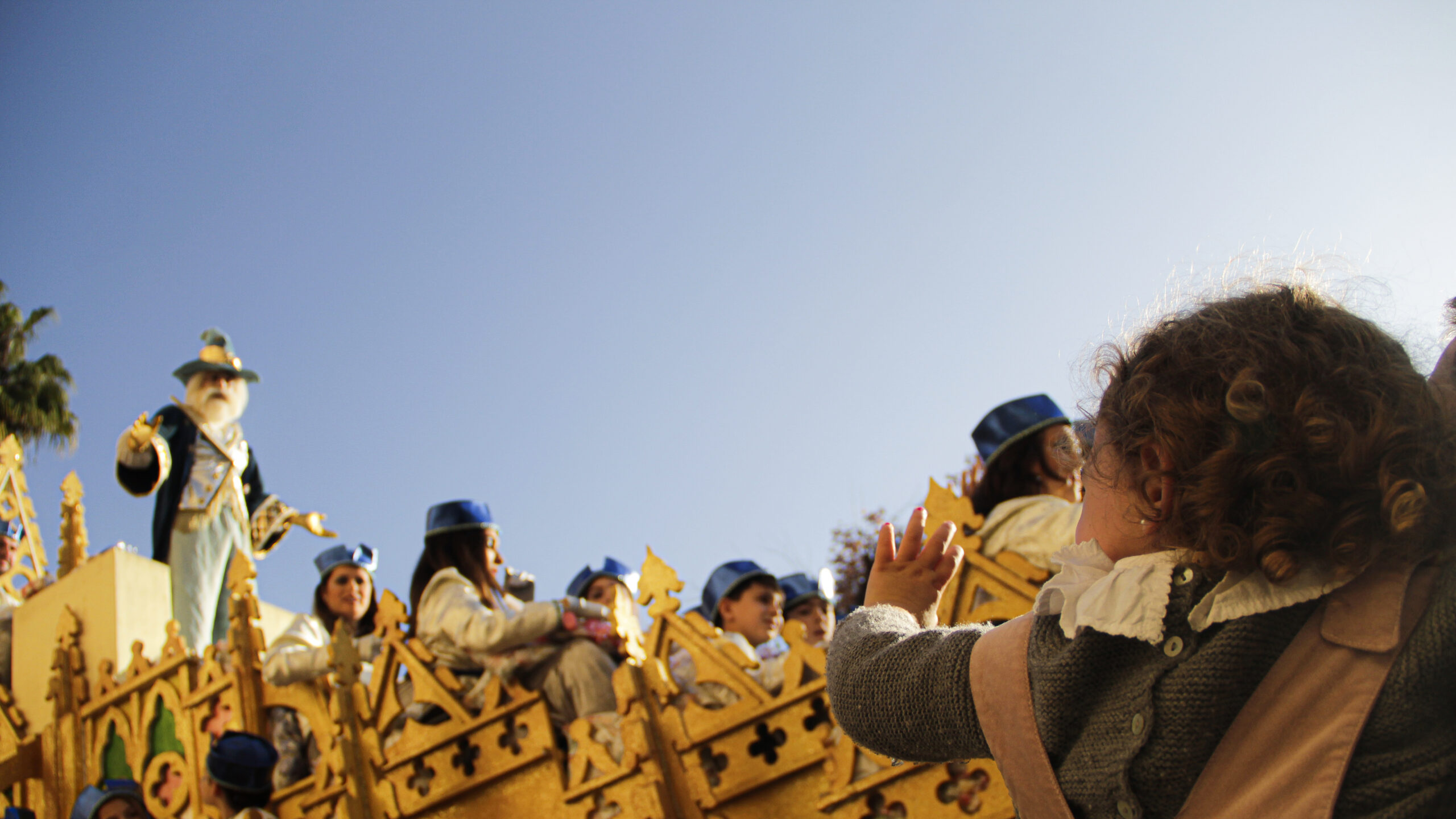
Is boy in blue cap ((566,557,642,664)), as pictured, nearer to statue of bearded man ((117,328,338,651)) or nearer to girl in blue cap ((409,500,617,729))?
girl in blue cap ((409,500,617,729))

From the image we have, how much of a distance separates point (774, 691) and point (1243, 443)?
2817 mm

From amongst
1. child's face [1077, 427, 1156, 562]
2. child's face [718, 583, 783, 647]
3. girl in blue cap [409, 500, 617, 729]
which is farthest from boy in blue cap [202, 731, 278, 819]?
child's face [1077, 427, 1156, 562]

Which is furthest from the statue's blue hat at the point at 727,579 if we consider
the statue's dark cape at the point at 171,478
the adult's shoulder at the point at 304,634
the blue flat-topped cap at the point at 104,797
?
the statue's dark cape at the point at 171,478

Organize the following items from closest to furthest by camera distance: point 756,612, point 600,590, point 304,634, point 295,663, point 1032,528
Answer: point 1032,528 < point 295,663 < point 304,634 < point 756,612 < point 600,590

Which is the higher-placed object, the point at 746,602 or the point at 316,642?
the point at 316,642

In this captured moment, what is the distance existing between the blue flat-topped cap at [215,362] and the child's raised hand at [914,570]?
7.78 meters

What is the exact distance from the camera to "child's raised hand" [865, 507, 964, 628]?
1.37 m

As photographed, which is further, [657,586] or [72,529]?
[72,529]

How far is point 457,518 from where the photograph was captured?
5000mm

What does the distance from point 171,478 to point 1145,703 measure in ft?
Answer: 25.7

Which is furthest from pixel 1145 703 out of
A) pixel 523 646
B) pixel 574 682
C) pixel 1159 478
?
pixel 523 646

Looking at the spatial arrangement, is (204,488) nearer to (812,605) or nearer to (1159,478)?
(812,605)

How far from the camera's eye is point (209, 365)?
797cm

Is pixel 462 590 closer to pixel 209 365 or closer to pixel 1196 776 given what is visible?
pixel 1196 776
